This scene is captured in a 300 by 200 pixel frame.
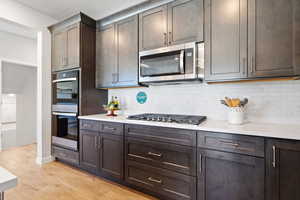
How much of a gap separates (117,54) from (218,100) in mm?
1669

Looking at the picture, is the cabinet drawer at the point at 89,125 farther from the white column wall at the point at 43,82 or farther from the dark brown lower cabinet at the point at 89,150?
the white column wall at the point at 43,82

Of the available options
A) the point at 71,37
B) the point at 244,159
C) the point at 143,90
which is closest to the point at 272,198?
the point at 244,159

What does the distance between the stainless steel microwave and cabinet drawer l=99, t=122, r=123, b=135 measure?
A: 72 cm

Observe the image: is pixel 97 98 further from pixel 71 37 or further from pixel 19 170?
pixel 19 170

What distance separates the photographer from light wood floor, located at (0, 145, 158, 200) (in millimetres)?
1885

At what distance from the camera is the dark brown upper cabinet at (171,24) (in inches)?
73.2

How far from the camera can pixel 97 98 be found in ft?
9.29

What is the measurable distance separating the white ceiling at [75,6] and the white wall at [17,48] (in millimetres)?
1422

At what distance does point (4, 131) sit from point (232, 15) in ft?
16.8

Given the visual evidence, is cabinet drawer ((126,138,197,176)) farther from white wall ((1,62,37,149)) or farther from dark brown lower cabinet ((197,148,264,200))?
white wall ((1,62,37,149))

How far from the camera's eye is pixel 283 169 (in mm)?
1216

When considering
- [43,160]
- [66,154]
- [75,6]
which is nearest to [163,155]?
[66,154]

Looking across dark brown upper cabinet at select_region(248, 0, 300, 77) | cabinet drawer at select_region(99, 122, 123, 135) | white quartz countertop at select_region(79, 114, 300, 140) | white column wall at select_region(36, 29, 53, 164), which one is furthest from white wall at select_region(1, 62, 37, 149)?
dark brown upper cabinet at select_region(248, 0, 300, 77)

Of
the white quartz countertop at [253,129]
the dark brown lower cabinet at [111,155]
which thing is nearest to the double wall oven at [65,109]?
the dark brown lower cabinet at [111,155]
